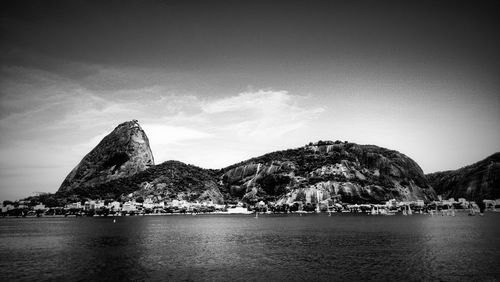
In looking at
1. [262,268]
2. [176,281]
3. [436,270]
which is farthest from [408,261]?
[176,281]

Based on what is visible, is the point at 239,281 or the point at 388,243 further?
the point at 388,243

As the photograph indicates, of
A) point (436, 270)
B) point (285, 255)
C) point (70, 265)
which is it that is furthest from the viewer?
point (285, 255)

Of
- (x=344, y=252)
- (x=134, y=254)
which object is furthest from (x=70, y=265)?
(x=344, y=252)

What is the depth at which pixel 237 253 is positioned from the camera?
5078 cm

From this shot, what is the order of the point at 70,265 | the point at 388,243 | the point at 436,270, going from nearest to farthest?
the point at 436,270 < the point at 70,265 < the point at 388,243

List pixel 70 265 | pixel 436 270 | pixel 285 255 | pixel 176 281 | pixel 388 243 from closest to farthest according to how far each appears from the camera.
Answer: pixel 176 281, pixel 436 270, pixel 70 265, pixel 285 255, pixel 388 243

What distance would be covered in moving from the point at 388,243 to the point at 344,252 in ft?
48.2

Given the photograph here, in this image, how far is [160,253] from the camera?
50.8 m

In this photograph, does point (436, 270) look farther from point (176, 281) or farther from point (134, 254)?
point (134, 254)

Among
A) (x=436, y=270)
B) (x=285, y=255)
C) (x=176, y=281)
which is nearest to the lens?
(x=176, y=281)

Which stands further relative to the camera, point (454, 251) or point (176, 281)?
point (454, 251)

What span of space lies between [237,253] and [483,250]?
37089 millimetres

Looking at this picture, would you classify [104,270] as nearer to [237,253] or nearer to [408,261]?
[237,253]

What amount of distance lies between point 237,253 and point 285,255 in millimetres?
7646
